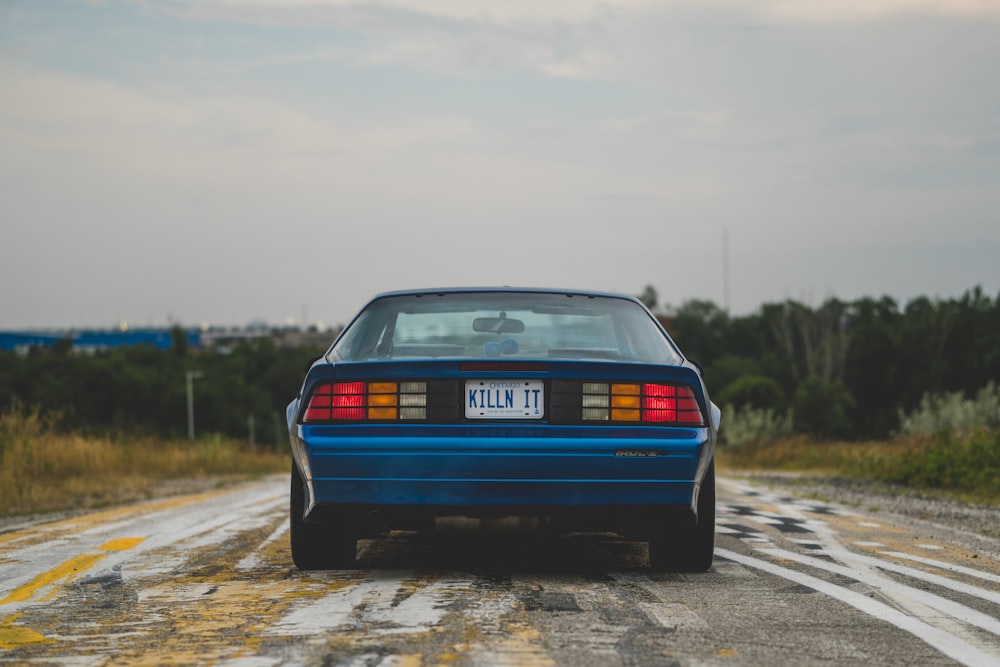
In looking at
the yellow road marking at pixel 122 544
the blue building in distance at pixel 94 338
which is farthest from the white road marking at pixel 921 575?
the blue building in distance at pixel 94 338

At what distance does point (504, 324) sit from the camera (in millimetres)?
6367

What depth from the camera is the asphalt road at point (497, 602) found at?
3.85 metres

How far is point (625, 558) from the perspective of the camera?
650 centimetres

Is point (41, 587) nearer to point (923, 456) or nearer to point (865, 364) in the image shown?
point (923, 456)

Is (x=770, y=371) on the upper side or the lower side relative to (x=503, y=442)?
lower

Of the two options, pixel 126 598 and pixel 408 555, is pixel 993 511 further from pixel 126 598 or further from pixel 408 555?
pixel 126 598

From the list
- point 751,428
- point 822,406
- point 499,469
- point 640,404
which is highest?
point 640,404

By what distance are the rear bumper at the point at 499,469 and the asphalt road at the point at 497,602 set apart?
39 centimetres

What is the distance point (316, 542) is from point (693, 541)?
1.89 metres

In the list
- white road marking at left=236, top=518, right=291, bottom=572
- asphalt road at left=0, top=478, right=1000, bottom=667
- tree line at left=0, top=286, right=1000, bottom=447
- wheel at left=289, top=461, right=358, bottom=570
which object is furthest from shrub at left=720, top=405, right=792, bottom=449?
wheel at left=289, top=461, right=358, bottom=570

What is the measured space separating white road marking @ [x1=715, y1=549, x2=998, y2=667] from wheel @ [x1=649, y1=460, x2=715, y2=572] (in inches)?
14.8

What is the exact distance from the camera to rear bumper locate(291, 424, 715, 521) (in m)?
5.17

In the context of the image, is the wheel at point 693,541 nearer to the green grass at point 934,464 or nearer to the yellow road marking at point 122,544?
the yellow road marking at point 122,544

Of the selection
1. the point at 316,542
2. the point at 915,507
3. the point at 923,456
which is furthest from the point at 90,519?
the point at 923,456
